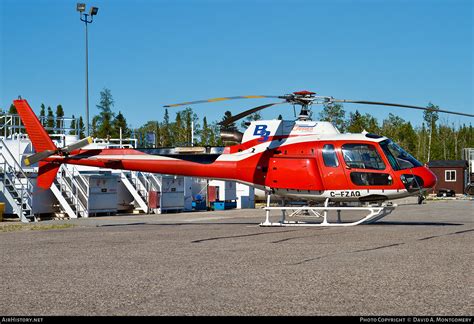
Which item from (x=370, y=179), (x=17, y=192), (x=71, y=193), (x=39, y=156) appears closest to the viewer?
(x=370, y=179)

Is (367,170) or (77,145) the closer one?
(367,170)

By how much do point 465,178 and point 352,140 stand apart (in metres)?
61.0

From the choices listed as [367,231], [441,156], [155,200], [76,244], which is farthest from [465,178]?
[76,244]

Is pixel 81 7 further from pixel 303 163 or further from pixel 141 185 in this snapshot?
pixel 303 163

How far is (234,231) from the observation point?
18.0 meters

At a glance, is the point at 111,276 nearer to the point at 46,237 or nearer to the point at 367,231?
the point at 46,237

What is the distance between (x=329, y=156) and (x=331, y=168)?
366 mm

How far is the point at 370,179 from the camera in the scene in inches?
757

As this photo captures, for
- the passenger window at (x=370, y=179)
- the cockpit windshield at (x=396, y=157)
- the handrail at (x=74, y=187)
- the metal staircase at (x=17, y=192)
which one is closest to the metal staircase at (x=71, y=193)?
the handrail at (x=74, y=187)

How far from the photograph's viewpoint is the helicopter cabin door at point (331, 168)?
19.5m

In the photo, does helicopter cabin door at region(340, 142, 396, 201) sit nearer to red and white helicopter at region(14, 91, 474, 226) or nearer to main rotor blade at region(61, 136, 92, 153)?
red and white helicopter at region(14, 91, 474, 226)

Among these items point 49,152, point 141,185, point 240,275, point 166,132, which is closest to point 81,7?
point 141,185

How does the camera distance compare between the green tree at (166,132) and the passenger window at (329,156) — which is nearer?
the passenger window at (329,156)

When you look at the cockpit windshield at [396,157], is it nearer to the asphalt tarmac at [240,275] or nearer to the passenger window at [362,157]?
the passenger window at [362,157]
